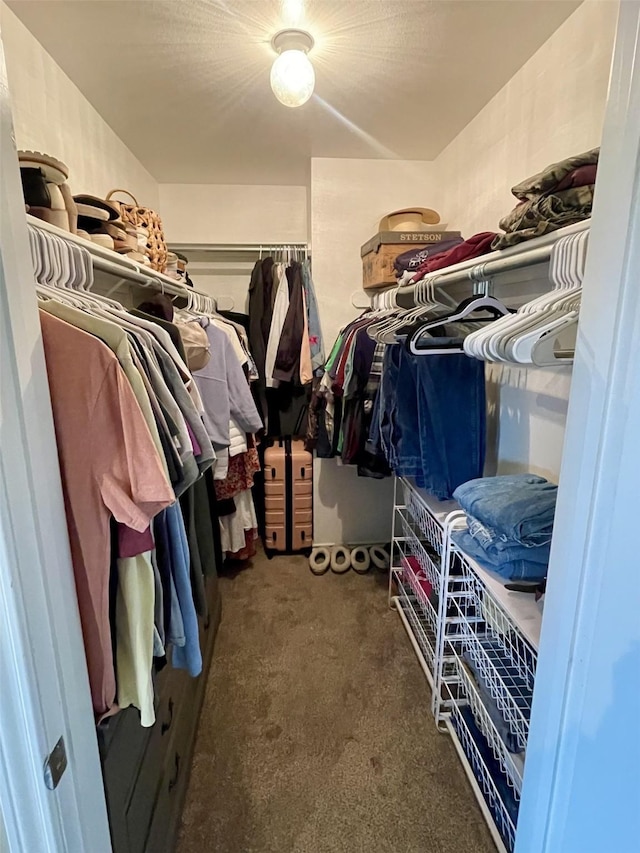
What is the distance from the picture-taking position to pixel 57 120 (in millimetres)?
1664

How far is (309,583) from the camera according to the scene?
2.70m

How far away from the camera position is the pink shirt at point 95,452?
2.32 ft

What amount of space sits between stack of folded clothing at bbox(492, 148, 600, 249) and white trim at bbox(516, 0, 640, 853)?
0.68 m

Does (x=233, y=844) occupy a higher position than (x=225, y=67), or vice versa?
(x=225, y=67)

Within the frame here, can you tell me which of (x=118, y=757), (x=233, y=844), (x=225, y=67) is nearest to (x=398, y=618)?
(x=233, y=844)

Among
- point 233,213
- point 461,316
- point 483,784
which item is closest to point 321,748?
point 483,784

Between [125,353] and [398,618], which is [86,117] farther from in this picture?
[398,618]

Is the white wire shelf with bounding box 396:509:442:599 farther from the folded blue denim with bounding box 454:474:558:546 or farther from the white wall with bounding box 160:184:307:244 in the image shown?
the white wall with bounding box 160:184:307:244

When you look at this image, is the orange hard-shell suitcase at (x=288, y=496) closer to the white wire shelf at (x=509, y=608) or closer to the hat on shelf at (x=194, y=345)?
the hat on shelf at (x=194, y=345)

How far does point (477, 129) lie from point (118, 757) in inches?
103

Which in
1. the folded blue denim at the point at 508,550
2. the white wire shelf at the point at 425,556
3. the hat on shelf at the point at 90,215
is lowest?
the white wire shelf at the point at 425,556

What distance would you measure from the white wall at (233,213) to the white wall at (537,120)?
1.15 m

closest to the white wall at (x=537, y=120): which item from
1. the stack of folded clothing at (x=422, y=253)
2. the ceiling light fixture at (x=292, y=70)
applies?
the stack of folded clothing at (x=422, y=253)

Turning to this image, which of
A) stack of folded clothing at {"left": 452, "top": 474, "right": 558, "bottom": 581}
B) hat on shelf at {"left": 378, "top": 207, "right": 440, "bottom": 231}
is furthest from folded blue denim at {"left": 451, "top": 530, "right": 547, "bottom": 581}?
hat on shelf at {"left": 378, "top": 207, "right": 440, "bottom": 231}
